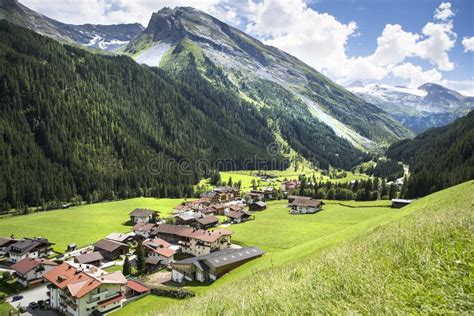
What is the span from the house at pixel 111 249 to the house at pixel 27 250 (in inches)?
475

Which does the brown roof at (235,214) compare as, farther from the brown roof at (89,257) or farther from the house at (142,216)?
the brown roof at (89,257)

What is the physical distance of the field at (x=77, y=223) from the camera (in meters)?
92.6

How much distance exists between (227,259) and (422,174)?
88.8 meters

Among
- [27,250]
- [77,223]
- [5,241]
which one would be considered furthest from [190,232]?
[5,241]

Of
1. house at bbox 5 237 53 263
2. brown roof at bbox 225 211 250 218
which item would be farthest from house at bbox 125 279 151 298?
brown roof at bbox 225 211 250 218

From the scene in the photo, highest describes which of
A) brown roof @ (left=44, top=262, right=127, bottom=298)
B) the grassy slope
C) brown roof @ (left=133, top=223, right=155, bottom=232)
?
the grassy slope

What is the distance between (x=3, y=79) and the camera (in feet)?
638

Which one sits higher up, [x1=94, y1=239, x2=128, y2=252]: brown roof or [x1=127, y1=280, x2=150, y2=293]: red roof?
[x1=94, y1=239, x2=128, y2=252]: brown roof

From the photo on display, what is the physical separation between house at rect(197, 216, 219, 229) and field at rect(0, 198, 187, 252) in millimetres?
23205

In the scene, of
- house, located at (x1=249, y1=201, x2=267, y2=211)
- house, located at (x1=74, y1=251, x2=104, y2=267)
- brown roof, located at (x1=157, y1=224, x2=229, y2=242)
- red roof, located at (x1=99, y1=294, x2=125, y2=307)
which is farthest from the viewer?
house, located at (x1=249, y1=201, x2=267, y2=211)

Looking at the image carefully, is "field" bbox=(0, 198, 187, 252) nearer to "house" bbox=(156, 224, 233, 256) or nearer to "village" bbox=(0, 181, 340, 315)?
"village" bbox=(0, 181, 340, 315)

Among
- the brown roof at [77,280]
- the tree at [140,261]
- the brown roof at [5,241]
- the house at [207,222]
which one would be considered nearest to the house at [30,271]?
the brown roof at [77,280]

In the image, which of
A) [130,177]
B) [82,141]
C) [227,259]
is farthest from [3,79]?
[227,259]

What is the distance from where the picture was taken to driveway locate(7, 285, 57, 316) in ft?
174
